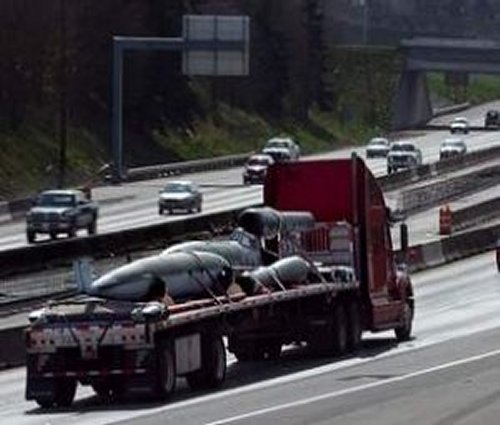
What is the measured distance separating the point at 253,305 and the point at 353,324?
432 centimetres

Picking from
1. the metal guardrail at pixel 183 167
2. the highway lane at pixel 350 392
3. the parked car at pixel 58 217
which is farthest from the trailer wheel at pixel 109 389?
the metal guardrail at pixel 183 167

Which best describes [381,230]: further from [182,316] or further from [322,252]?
[182,316]

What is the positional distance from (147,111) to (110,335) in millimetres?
87403

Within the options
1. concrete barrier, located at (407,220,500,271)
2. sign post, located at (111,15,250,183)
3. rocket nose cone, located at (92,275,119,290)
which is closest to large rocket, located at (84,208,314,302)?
rocket nose cone, located at (92,275,119,290)

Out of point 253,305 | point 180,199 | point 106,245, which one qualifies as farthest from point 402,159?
point 253,305

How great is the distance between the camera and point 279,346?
111 ft

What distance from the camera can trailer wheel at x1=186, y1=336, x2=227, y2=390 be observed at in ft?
93.8

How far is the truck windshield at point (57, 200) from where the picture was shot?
218 ft

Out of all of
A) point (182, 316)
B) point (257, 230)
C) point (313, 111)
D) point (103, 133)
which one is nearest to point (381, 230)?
point (257, 230)

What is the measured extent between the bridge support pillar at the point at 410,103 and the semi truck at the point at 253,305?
125599 millimetres

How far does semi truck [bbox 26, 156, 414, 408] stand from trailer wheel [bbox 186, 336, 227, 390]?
14mm

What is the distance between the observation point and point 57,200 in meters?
66.7

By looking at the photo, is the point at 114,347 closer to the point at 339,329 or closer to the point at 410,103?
the point at 339,329

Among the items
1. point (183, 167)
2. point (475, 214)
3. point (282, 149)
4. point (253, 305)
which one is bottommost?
point (183, 167)
